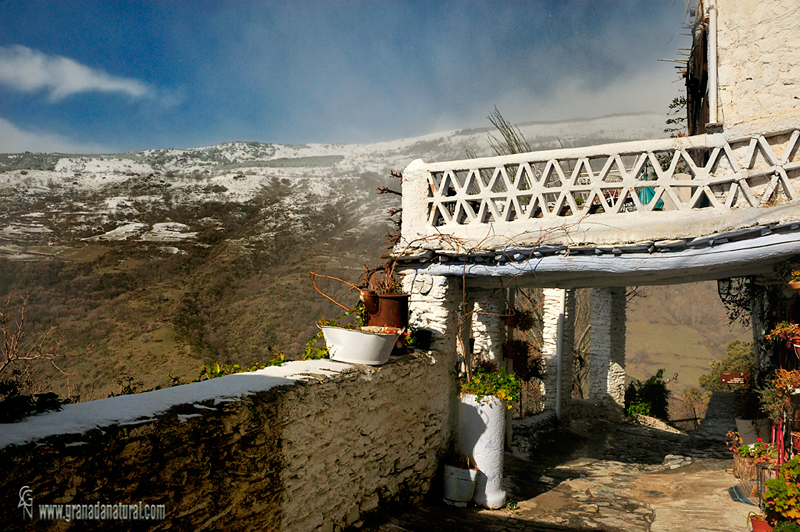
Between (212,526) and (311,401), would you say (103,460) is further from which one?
(311,401)

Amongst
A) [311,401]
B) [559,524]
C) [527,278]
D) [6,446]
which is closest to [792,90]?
[527,278]

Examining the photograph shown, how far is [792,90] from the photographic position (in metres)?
5.37

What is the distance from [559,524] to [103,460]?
507 centimetres

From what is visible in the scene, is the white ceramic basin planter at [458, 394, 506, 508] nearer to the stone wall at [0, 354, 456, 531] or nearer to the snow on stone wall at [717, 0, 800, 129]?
the stone wall at [0, 354, 456, 531]

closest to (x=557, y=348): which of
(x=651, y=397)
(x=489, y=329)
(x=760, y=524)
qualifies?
(x=651, y=397)

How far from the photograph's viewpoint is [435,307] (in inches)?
256

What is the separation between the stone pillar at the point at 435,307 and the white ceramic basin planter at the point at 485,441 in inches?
30.2

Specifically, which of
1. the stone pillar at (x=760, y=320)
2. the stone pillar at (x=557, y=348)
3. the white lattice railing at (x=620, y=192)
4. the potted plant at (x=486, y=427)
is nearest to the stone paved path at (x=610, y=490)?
the potted plant at (x=486, y=427)

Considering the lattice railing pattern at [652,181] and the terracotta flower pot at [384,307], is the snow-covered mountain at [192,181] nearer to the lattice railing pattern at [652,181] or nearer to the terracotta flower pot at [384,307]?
the lattice railing pattern at [652,181]

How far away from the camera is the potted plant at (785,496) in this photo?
14.8ft

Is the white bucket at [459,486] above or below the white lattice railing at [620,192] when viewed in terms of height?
below

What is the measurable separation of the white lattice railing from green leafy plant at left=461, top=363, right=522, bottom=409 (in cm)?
175

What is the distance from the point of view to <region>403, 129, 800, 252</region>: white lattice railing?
17.3ft

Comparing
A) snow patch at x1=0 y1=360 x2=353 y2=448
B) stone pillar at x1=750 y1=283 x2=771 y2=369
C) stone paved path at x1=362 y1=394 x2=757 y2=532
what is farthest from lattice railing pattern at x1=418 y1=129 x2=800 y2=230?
stone paved path at x1=362 y1=394 x2=757 y2=532
